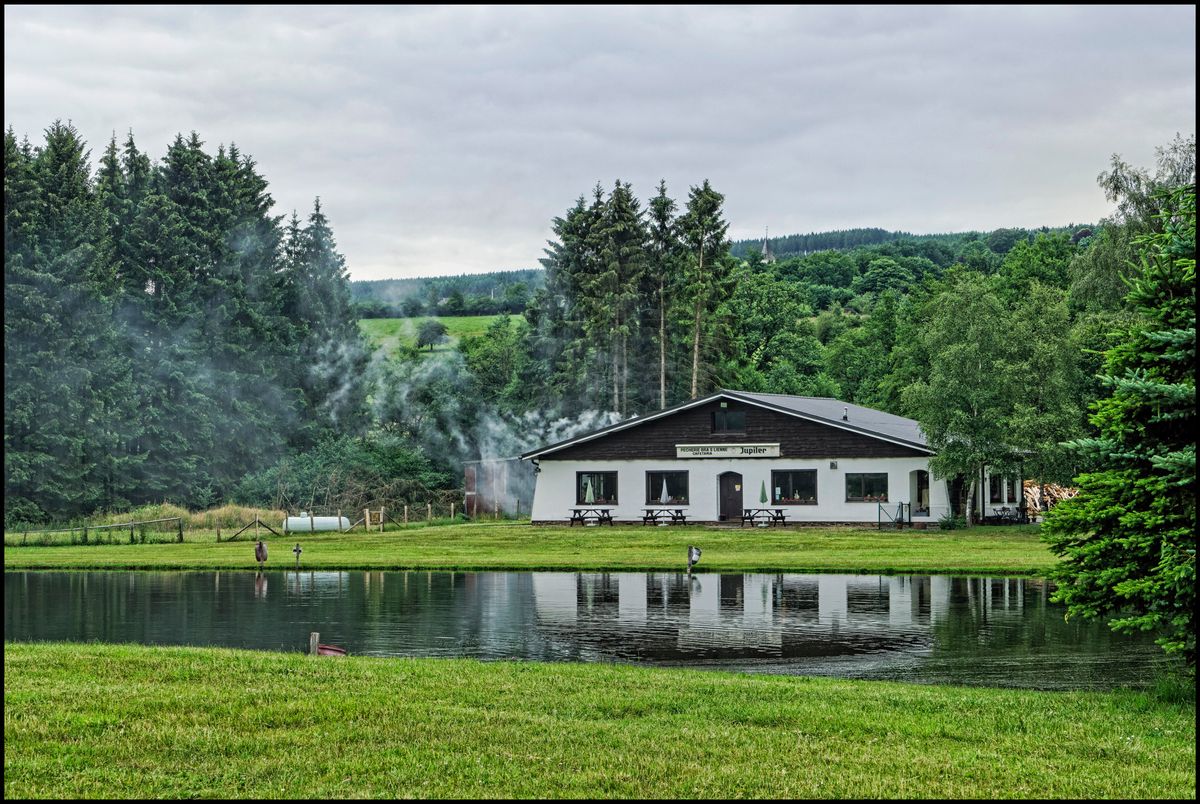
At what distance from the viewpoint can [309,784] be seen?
8.05m

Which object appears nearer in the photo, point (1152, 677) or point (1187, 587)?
point (1187, 587)

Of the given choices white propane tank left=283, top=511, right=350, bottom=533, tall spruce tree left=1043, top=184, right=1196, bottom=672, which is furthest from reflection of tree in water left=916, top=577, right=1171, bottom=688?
white propane tank left=283, top=511, right=350, bottom=533

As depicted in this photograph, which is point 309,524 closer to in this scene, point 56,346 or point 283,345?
point 56,346

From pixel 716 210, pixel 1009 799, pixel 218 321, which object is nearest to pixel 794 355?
pixel 716 210

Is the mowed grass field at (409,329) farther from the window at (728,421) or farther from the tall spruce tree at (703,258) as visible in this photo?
the window at (728,421)

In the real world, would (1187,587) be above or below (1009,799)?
above

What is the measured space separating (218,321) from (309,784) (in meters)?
64.3

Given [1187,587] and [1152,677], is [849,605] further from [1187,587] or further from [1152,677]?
[1187,587]

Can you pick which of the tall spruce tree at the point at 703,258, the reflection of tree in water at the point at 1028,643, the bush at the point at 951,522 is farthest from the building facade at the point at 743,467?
the reflection of tree in water at the point at 1028,643

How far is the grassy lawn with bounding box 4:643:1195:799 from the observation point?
8086 mm

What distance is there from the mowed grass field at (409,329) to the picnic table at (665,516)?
37.0m

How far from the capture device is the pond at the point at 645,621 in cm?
1536

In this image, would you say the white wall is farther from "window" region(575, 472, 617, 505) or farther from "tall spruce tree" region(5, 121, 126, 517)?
"tall spruce tree" region(5, 121, 126, 517)

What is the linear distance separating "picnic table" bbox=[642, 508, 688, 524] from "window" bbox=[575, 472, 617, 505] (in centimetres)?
223
